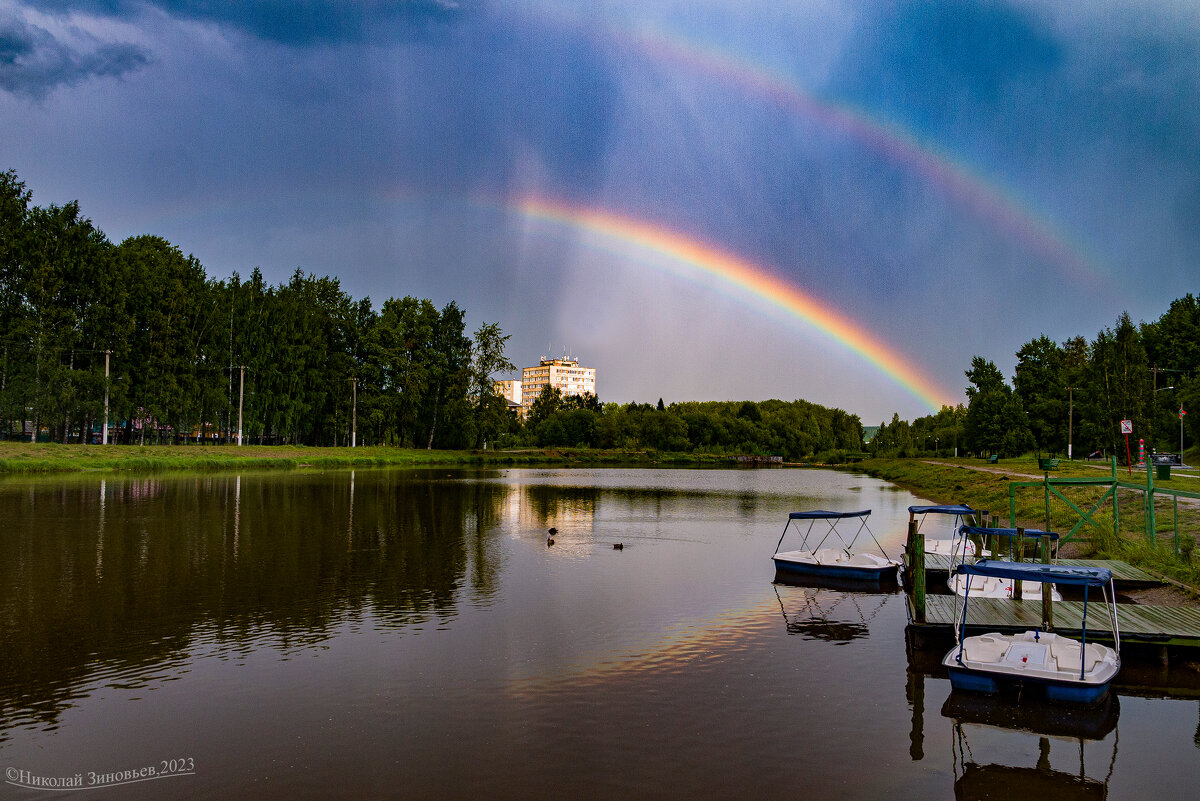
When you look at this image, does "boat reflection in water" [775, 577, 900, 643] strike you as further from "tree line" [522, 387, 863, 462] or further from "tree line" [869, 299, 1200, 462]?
"tree line" [522, 387, 863, 462]

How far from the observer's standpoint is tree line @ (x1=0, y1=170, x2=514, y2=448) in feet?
247

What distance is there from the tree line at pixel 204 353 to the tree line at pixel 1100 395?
81.3 metres

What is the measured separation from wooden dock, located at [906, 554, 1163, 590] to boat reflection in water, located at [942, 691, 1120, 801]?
949cm

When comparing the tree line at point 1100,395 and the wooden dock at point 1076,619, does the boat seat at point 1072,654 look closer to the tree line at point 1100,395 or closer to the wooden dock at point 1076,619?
the wooden dock at point 1076,619

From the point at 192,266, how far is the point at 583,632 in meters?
97.3

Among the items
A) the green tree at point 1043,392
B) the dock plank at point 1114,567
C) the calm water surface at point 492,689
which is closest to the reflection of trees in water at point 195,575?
the calm water surface at point 492,689

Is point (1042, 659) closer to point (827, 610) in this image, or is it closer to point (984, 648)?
point (984, 648)

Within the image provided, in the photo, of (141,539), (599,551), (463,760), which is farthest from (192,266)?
(463,760)

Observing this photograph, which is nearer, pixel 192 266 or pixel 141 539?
pixel 141 539

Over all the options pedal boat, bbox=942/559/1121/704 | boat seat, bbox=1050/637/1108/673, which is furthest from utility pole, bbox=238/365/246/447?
boat seat, bbox=1050/637/1108/673

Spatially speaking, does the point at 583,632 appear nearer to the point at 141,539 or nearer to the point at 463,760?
the point at 463,760

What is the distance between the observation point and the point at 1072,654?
595 inches

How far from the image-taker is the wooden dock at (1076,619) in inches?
659

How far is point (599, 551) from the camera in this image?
34.4 m
